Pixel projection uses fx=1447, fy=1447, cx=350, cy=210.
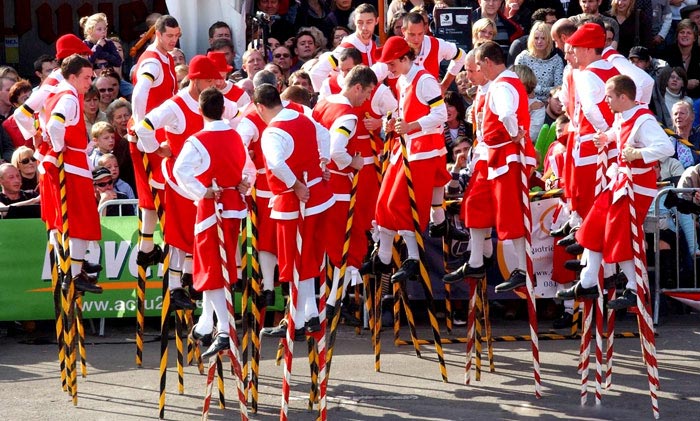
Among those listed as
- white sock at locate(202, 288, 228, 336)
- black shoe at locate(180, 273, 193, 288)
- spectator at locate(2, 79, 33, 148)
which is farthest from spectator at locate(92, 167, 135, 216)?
white sock at locate(202, 288, 228, 336)

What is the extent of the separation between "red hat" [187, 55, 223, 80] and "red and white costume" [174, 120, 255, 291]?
3.00 ft

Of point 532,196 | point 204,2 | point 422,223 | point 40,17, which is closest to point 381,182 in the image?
point 422,223

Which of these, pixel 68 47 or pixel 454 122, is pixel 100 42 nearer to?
pixel 68 47

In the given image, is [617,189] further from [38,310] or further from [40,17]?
[40,17]

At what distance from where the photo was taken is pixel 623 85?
10.7 metres

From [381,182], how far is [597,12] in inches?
202

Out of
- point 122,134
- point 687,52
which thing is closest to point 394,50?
point 122,134

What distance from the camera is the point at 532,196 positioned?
13.5 meters

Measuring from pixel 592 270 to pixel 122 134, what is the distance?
5803 millimetres

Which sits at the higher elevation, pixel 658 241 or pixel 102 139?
pixel 102 139

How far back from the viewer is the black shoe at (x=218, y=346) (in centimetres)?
1021

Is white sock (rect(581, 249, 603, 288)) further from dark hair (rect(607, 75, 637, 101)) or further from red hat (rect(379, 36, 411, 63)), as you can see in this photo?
red hat (rect(379, 36, 411, 63))

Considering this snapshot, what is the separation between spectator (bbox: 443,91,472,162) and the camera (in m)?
14.6

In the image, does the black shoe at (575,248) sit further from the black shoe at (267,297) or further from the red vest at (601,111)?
the black shoe at (267,297)
